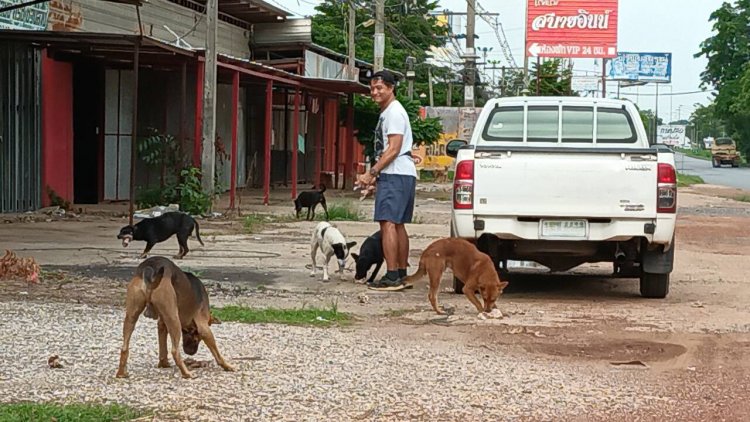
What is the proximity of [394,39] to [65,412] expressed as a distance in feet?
159

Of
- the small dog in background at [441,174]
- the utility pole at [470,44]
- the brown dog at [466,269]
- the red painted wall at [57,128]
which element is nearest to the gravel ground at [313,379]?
the brown dog at [466,269]

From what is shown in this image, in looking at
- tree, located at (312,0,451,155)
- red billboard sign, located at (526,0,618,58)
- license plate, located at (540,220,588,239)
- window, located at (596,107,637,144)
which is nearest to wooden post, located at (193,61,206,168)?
window, located at (596,107,637,144)

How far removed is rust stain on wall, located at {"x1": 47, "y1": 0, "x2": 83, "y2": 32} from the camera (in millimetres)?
19094

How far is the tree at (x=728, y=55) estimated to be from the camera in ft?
277

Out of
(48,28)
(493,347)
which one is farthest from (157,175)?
(493,347)

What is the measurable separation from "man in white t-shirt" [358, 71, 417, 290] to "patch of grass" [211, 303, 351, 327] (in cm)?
151

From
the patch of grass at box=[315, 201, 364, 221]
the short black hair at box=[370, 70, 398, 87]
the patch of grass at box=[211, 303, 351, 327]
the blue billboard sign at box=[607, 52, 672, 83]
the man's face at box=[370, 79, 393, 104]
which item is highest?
the blue billboard sign at box=[607, 52, 672, 83]

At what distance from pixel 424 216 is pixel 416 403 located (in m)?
15.8

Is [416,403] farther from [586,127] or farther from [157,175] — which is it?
[157,175]

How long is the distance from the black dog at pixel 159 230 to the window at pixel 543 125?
408cm

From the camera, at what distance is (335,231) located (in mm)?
10969

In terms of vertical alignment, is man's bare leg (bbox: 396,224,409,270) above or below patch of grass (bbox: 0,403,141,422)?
above

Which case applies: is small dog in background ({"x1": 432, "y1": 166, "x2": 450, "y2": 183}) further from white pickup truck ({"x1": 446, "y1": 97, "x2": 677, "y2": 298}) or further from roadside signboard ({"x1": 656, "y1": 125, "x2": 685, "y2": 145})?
white pickup truck ({"x1": 446, "y1": 97, "x2": 677, "y2": 298})

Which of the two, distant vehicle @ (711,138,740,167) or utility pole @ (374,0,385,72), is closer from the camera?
utility pole @ (374,0,385,72)
